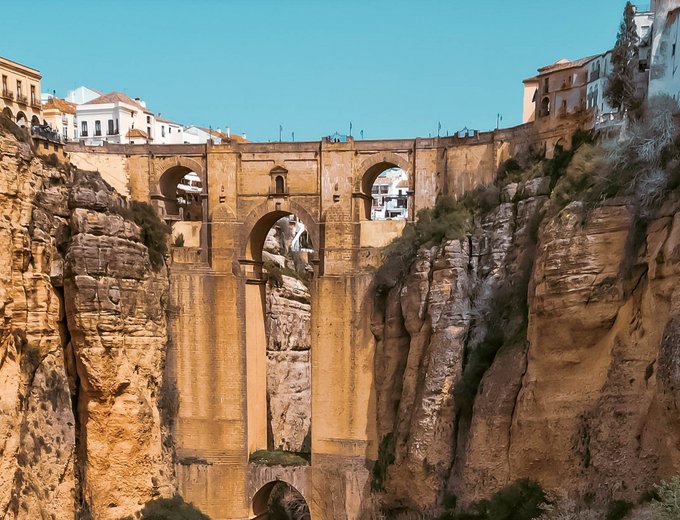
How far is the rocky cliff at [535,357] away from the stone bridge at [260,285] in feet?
3.80

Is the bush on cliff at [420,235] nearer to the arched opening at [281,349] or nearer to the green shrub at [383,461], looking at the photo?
the arched opening at [281,349]

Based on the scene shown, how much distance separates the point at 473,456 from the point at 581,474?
12.5 ft

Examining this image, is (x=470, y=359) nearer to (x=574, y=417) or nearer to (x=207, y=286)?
(x=574, y=417)

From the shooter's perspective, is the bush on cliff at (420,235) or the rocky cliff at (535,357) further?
the bush on cliff at (420,235)

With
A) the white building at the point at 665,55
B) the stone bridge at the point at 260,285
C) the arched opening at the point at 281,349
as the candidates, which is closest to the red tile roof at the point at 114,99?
the arched opening at the point at 281,349

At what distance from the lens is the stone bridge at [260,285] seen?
66.8ft

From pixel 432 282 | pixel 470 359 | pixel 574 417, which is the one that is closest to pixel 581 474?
pixel 574 417

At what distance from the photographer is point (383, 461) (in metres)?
19.6

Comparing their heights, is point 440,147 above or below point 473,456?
above

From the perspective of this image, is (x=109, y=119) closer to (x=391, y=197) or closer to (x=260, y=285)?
(x=391, y=197)

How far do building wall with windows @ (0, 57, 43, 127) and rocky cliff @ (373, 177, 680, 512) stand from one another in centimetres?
1317

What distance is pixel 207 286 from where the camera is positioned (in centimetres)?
2119

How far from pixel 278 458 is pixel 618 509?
12.0 metres

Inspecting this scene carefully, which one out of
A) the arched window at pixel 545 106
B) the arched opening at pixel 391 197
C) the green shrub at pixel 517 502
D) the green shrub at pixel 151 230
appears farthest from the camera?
the arched opening at pixel 391 197
